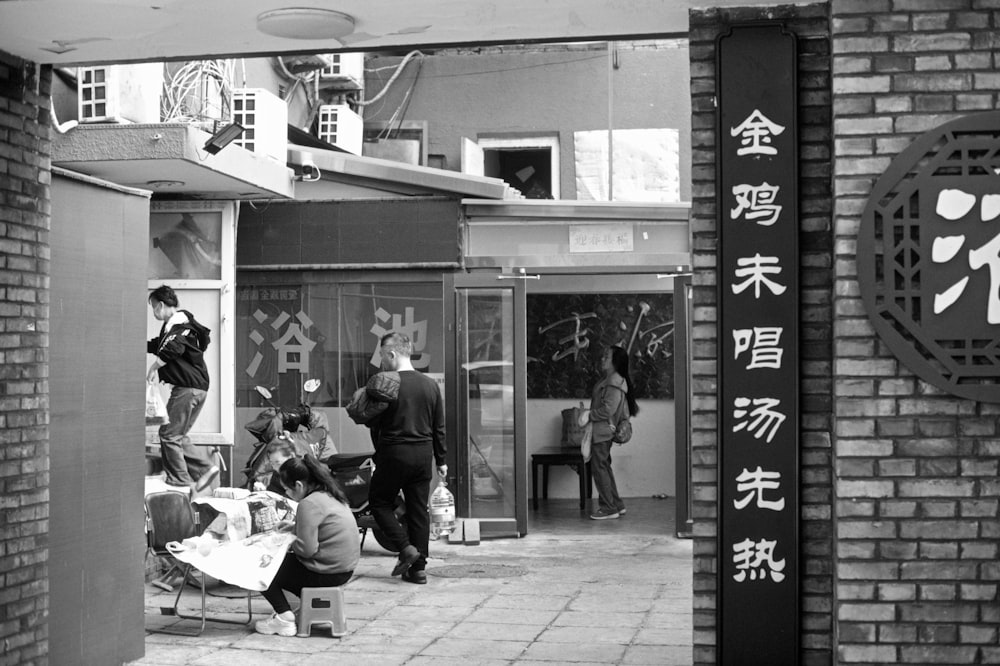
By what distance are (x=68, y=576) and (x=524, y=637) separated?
3.00 meters

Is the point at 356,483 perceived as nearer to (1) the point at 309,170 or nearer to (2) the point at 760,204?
(1) the point at 309,170

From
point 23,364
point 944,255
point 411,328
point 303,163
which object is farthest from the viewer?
point 411,328

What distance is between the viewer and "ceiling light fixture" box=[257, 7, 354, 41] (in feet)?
19.2

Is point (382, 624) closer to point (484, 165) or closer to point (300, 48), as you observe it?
point (300, 48)

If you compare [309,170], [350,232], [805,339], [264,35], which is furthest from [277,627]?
[309,170]

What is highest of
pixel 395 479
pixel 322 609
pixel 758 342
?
pixel 758 342

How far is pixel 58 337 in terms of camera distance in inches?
271

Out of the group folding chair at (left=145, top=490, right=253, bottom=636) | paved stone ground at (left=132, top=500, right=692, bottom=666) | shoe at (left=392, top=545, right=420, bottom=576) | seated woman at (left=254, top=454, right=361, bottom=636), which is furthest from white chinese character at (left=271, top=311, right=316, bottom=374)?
seated woman at (left=254, top=454, right=361, bottom=636)

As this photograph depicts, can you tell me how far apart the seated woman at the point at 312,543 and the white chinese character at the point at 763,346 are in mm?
3843

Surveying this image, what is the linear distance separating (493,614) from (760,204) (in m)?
4.76

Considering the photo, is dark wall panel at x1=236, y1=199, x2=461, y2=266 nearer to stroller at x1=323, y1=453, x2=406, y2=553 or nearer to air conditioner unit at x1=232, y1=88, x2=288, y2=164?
air conditioner unit at x1=232, y1=88, x2=288, y2=164

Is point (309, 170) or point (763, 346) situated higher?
point (309, 170)

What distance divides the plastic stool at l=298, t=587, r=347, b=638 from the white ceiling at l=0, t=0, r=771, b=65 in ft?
11.9

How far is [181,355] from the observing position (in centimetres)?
1115
